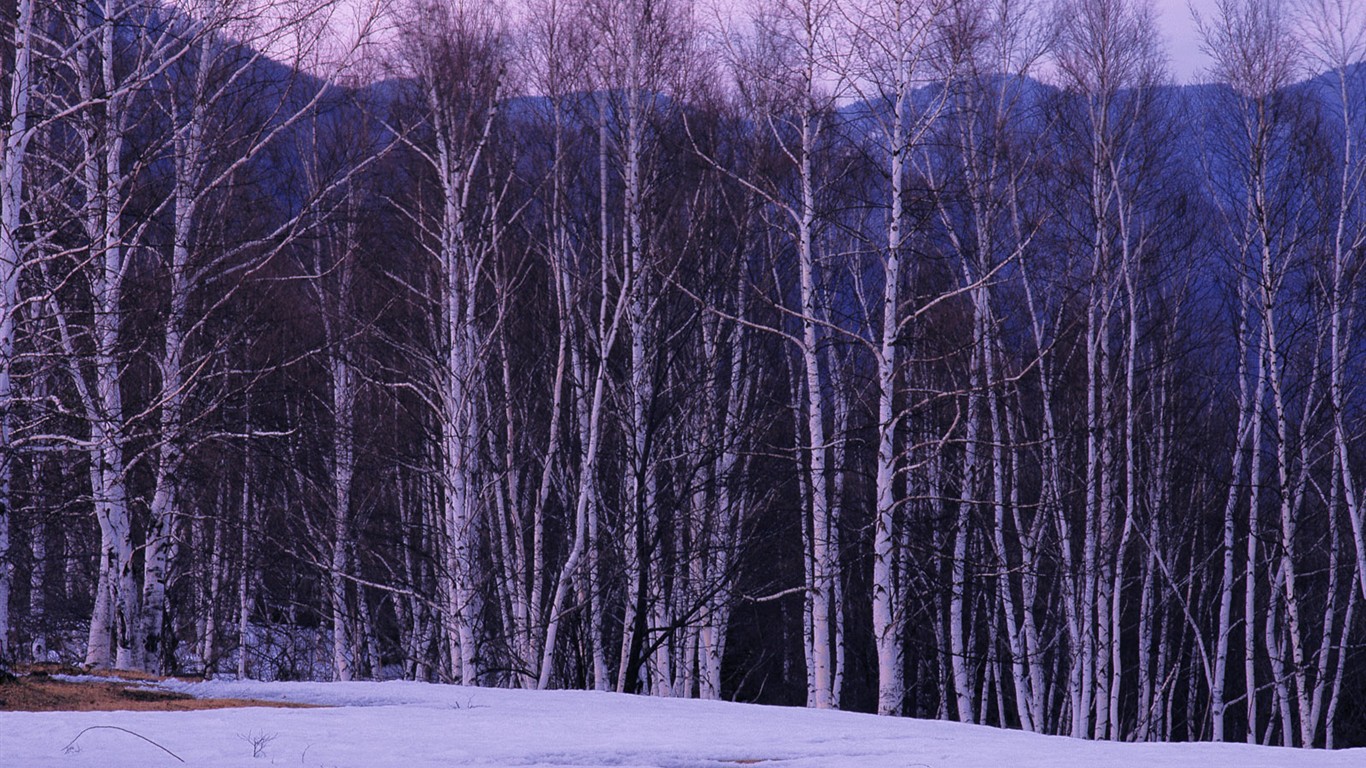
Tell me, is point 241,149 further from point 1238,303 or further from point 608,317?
point 1238,303

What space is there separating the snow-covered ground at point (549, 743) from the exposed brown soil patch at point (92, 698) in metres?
0.64

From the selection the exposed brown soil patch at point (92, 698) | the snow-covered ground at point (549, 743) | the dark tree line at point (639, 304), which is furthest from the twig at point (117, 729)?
the dark tree line at point (639, 304)

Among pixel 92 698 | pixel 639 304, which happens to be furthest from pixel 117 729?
pixel 639 304

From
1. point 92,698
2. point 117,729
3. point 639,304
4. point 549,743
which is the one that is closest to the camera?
point 117,729

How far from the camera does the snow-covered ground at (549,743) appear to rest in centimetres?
540

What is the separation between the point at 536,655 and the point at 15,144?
353 inches

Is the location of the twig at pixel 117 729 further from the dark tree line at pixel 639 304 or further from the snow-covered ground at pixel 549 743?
the dark tree line at pixel 639 304

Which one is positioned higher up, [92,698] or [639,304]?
[639,304]

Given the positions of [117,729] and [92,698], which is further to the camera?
[92,698]

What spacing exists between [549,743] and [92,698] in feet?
11.3

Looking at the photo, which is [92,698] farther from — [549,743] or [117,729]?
[549,743]

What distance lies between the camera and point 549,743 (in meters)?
6.14

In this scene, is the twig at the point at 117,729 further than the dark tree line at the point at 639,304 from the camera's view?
No

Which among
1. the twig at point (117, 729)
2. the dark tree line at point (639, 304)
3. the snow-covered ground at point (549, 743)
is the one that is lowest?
the snow-covered ground at point (549, 743)
